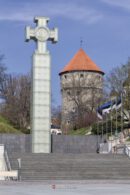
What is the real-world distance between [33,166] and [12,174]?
179 inches

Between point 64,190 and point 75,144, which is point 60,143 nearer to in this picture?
point 75,144

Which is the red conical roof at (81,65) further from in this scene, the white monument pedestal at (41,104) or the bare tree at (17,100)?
the white monument pedestal at (41,104)

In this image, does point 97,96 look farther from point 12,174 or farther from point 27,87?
point 12,174

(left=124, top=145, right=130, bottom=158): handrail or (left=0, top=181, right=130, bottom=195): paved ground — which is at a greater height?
(left=124, top=145, right=130, bottom=158): handrail

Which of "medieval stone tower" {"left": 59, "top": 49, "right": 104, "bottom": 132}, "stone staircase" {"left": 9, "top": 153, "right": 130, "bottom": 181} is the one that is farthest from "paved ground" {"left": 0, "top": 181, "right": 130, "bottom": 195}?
"medieval stone tower" {"left": 59, "top": 49, "right": 104, "bottom": 132}

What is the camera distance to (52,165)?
118 ft

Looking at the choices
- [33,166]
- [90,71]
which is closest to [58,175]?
[33,166]

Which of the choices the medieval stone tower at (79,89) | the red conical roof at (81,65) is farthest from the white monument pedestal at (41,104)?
the red conical roof at (81,65)

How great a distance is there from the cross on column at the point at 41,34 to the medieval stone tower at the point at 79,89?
1784 inches

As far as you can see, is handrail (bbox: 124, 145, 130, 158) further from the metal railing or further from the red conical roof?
the red conical roof

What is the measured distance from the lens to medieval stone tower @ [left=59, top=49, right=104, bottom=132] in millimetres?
93500

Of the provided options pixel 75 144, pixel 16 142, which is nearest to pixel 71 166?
pixel 16 142

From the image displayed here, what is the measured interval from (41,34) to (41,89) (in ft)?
15.0

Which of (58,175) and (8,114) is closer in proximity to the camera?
(58,175)
